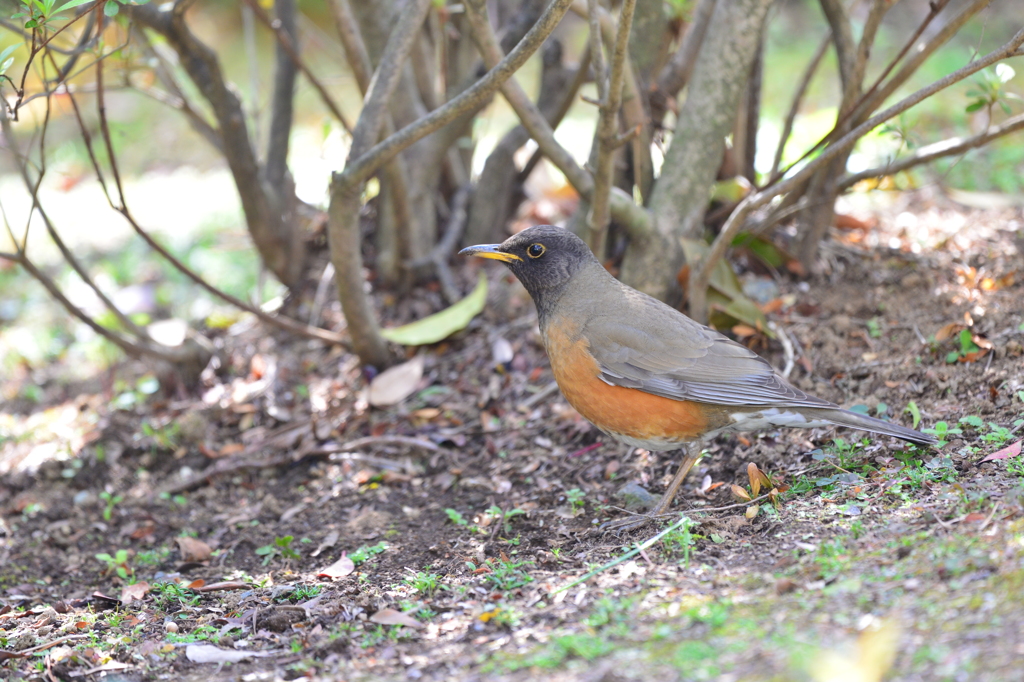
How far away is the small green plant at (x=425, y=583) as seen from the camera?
11.6 ft

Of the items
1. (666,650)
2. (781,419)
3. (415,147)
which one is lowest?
(666,650)

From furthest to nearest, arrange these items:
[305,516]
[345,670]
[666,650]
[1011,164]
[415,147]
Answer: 1. [1011,164]
2. [415,147]
3. [305,516]
4. [345,670]
5. [666,650]

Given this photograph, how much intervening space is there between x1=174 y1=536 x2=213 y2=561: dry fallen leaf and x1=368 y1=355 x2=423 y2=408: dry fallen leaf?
1.60 m

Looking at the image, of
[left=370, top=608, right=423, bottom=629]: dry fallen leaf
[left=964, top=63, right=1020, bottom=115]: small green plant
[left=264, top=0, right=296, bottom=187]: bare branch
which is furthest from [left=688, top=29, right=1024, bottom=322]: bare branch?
[left=264, top=0, right=296, bottom=187]: bare branch

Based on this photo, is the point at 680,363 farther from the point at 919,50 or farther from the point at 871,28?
the point at 919,50

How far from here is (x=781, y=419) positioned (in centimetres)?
427

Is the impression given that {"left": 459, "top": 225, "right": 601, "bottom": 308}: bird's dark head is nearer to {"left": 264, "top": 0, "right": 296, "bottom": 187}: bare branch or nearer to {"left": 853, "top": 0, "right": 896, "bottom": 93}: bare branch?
{"left": 853, "top": 0, "right": 896, "bottom": 93}: bare branch

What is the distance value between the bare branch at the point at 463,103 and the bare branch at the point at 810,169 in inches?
61.5

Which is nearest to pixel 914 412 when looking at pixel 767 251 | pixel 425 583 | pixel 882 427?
pixel 882 427

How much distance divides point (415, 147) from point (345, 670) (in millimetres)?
4423

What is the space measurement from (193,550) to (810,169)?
13.0 feet

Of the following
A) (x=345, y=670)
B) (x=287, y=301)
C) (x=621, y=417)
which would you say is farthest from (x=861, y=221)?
(x=345, y=670)

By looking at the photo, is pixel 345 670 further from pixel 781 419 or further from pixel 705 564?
pixel 781 419

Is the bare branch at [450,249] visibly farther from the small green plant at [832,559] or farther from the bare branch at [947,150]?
the small green plant at [832,559]
